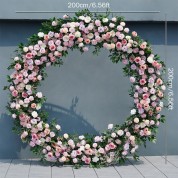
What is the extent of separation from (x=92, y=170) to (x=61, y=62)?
6.28 feet

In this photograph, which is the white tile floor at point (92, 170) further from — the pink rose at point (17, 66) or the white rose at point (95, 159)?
the pink rose at point (17, 66)

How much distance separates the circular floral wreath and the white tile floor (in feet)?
0.72

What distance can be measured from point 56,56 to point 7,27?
4.58 feet

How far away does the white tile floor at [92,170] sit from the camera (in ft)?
32.3

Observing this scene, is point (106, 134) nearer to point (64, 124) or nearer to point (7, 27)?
point (64, 124)

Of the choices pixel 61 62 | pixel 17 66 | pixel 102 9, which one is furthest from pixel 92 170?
pixel 102 9

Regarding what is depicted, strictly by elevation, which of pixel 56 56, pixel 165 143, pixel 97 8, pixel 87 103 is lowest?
pixel 165 143

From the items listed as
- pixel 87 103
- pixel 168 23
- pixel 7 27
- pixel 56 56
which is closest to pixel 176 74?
pixel 168 23

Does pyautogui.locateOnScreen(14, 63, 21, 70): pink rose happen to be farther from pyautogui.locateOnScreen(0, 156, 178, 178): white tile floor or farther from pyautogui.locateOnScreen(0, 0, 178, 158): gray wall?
pyautogui.locateOnScreen(0, 156, 178, 178): white tile floor

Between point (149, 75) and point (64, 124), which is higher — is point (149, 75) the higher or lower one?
the higher one

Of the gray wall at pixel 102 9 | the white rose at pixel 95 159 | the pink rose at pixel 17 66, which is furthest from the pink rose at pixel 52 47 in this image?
the white rose at pixel 95 159

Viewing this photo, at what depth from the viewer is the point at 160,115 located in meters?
10.7

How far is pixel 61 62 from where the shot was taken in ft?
34.9

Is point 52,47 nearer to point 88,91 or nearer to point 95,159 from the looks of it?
point 88,91
